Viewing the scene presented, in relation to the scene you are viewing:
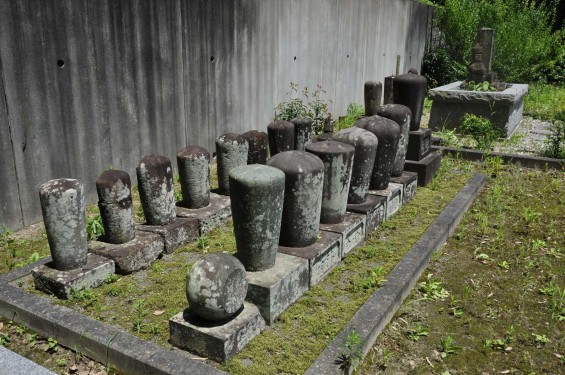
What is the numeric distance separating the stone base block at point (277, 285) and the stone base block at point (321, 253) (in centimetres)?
8

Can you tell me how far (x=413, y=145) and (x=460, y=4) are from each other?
10623mm

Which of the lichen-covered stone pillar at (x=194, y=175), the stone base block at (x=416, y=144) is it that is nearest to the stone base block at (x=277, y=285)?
the lichen-covered stone pillar at (x=194, y=175)

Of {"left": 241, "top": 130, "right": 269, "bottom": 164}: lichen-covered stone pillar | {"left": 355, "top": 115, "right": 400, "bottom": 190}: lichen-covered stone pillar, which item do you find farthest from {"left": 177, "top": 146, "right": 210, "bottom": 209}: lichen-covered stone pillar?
{"left": 355, "top": 115, "right": 400, "bottom": 190}: lichen-covered stone pillar

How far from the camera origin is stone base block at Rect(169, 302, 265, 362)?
10.2 ft

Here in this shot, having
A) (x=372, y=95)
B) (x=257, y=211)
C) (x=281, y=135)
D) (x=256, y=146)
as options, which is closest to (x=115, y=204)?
(x=257, y=211)

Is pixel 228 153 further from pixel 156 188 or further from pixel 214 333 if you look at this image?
pixel 214 333

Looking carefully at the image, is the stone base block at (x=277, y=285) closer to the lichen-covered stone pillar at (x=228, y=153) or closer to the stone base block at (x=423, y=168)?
the lichen-covered stone pillar at (x=228, y=153)

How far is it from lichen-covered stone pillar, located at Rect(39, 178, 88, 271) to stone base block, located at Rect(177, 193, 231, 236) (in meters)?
1.25

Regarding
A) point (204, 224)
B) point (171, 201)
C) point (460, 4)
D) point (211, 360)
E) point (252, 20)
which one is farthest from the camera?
point (460, 4)

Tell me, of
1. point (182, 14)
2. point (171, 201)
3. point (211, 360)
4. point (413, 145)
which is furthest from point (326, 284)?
point (182, 14)

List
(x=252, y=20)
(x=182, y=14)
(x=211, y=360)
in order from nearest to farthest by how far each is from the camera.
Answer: (x=211, y=360)
(x=182, y=14)
(x=252, y=20)

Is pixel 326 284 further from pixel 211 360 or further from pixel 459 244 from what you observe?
pixel 459 244

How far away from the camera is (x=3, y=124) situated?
15.4 feet

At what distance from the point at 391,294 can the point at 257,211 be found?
3.96 feet
